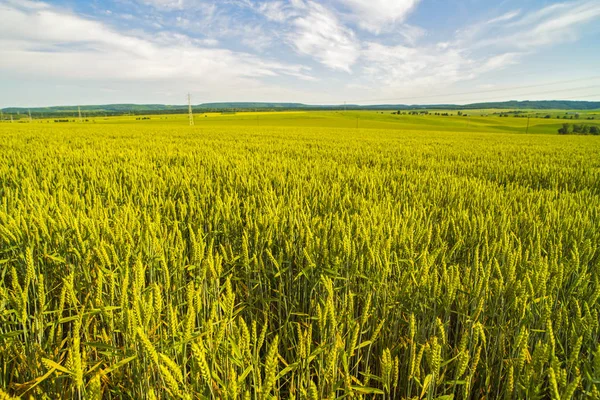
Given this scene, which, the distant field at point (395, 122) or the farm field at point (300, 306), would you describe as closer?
the farm field at point (300, 306)

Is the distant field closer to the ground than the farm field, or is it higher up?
higher up

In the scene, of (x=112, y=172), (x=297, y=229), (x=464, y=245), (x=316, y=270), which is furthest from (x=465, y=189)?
(x=112, y=172)

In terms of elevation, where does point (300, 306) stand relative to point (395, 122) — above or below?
below

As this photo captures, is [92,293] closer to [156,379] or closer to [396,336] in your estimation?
[156,379]

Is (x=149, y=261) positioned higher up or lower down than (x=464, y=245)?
higher up

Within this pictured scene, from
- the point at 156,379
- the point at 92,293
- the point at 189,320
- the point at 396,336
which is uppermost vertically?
the point at 189,320

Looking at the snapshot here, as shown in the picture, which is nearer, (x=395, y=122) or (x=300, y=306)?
(x=300, y=306)

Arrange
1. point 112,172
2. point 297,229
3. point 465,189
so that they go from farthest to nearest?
point 112,172 < point 465,189 < point 297,229

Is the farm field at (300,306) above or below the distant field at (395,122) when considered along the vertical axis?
below

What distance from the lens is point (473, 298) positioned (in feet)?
4.96

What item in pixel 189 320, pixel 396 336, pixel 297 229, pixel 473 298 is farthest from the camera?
pixel 297 229

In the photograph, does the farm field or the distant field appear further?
the distant field

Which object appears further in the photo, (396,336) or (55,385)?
(396,336)

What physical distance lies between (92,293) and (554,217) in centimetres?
359
